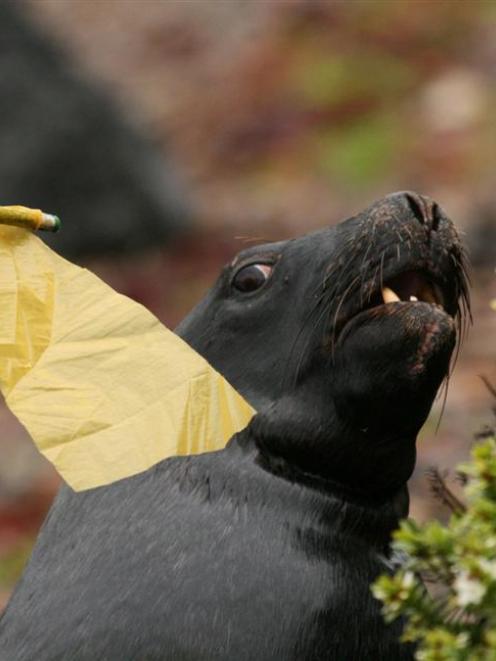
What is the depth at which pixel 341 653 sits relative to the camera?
16.1 ft

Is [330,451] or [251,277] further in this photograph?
[251,277]

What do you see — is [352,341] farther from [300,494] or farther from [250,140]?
[250,140]

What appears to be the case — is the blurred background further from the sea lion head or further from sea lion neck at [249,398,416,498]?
sea lion neck at [249,398,416,498]

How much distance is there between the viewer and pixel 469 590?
3623 millimetres

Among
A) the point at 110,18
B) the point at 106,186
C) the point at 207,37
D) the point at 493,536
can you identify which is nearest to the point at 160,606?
the point at 493,536

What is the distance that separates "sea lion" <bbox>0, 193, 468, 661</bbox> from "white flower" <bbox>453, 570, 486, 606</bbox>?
1207 millimetres

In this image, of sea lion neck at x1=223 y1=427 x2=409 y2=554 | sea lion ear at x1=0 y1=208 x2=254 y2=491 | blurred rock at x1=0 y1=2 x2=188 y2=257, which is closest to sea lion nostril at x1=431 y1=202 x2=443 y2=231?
sea lion neck at x1=223 y1=427 x2=409 y2=554

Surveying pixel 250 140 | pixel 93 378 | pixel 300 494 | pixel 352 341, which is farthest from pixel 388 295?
pixel 250 140

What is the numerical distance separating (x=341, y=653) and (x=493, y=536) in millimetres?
1259

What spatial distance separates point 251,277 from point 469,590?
6.49 feet

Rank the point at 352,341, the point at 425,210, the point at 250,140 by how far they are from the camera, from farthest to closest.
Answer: the point at 250,140
the point at 425,210
the point at 352,341

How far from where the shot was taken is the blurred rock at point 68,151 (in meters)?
16.3

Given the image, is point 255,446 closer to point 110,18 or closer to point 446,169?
point 446,169

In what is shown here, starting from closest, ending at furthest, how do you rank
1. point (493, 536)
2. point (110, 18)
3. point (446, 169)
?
1. point (493, 536)
2. point (446, 169)
3. point (110, 18)
